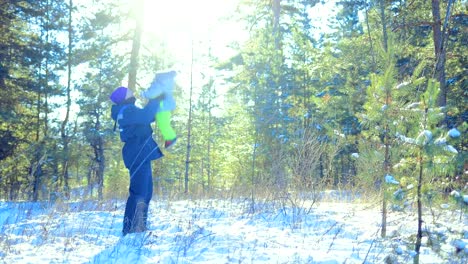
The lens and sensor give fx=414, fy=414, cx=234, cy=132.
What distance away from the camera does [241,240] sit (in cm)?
430

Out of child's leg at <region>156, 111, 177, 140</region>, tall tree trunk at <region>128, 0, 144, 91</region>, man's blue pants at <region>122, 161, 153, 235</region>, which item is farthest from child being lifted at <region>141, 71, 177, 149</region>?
tall tree trunk at <region>128, 0, 144, 91</region>

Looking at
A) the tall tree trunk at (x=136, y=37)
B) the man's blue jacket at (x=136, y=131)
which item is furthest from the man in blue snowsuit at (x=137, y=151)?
the tall tree trunk at (x=136, y=37)

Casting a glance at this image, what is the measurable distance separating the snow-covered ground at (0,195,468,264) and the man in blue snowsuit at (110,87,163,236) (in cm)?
25

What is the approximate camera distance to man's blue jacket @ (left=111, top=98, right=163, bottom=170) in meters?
4.78

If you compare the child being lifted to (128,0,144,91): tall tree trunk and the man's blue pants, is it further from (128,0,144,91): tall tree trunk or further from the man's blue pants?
(128,0,144,91): tall tree trunk

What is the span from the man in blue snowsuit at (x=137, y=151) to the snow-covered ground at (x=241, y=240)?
0.25 meters

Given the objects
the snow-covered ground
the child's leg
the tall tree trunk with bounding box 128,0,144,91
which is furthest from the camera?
the tall tree trunk with bounding box 128,0,144,91

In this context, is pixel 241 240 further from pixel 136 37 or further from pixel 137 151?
pixel 136 37

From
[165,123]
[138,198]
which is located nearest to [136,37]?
[165,123]

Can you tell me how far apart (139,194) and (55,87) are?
473 inches

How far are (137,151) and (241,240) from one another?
63.7 inches

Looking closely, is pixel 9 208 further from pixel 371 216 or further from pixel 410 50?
pixel 410 50

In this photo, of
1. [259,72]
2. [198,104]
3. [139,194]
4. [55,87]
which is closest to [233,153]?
[259,72]

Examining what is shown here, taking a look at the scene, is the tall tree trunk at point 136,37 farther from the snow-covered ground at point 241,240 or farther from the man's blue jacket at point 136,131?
the man's blue jacket at point 136,131
